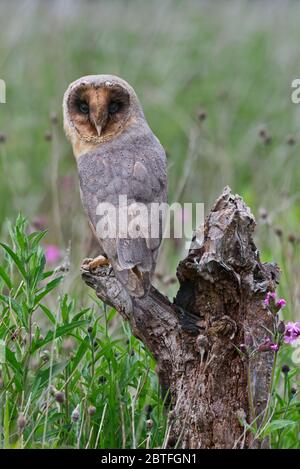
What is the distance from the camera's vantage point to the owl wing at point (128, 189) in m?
3.95

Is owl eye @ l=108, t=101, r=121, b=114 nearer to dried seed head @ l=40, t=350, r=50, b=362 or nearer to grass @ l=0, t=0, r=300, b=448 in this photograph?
grass @ l=0, t=0, r=300, b=448

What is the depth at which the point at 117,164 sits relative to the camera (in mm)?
4441

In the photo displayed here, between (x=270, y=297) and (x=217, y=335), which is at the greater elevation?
(x=270, y=297)

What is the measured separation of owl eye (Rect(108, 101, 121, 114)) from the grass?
28.3 inches

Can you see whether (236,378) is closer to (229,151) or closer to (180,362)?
(180,362)

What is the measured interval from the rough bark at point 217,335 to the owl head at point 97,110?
1.01 metres

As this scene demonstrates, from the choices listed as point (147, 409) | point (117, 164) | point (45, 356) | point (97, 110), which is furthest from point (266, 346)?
point (97, 110)

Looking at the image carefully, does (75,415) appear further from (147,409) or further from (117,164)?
(117,164)

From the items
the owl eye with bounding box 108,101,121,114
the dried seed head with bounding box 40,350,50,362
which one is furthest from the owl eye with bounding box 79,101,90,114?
the dried seed head with bounding box 40,350,50,362

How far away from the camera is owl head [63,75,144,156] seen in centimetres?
459

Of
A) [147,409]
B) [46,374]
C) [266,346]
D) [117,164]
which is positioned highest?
[117,164]

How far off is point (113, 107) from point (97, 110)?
172 mm

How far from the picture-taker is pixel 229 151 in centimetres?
854

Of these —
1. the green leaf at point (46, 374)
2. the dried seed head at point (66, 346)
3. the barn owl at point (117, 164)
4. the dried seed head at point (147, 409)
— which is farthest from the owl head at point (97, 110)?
the dried seed head at point (147, 409)
